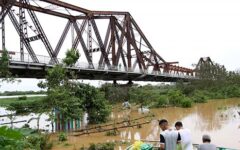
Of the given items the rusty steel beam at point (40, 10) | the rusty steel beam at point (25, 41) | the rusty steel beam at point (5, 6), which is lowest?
the rusty steel beam at point (25, 41)

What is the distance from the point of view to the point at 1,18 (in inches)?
1273

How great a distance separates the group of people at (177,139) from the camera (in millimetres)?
7383

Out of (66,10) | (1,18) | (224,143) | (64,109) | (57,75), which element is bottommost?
(224,143)

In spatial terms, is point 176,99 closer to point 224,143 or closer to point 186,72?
point 224,143

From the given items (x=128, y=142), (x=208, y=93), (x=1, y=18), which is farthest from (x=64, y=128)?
(x=208, y=93)

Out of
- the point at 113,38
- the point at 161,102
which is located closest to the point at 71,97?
the point at 161,102

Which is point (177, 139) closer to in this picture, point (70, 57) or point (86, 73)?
point (70, 57)

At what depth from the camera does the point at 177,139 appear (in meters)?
7.54

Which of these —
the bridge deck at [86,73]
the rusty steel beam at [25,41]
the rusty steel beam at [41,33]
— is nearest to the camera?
the bridge deck at [86,73]

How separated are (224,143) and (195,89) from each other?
130 ft

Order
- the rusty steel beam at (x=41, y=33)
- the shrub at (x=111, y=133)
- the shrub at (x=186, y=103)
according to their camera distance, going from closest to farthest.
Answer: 1. the shrub at (x=111, y=133)
2. the rusty steel beam at (x=41, y=33)
3. the shrub at (x=186, y=103)

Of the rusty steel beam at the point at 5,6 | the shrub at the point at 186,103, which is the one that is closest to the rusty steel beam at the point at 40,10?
the rusty steel beam at the point at 5,6

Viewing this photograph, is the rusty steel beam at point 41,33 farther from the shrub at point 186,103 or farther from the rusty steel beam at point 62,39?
the shrub at point 186,103

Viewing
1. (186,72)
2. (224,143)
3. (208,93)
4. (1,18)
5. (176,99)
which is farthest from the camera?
(186,72)
